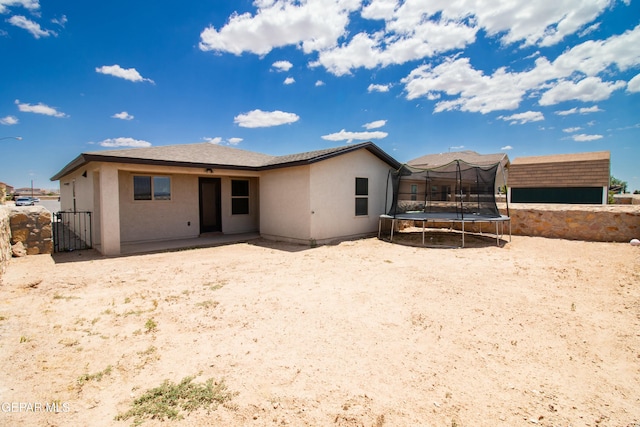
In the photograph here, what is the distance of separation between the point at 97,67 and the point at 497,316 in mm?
16582

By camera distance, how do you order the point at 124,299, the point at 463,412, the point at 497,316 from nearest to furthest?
the point at 463,412
the point at 497,316
the point at 124,299

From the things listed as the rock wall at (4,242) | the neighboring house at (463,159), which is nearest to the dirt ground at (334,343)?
the rock wall at (4,242)

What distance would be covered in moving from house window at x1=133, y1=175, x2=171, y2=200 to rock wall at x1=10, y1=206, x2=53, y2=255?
7.46 ft

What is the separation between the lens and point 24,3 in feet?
29.9

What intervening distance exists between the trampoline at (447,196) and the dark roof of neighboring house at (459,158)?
4.73 metres

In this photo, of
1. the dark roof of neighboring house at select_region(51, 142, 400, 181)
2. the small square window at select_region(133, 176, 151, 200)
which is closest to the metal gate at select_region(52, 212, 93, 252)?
the small square window at select_region(133, 176, 151, 200)

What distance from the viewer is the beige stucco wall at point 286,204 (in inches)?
366

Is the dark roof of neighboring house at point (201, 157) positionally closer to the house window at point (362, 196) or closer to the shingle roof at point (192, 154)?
the shingle roof at point (192, 154)

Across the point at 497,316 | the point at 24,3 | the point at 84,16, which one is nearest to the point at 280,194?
the point at 497,316

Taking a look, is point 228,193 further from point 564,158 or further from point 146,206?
point 564,158

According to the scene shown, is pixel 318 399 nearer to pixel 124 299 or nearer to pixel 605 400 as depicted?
pixel 605 400

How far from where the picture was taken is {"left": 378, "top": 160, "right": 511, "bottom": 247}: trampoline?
9969mm

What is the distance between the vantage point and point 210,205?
452 inches

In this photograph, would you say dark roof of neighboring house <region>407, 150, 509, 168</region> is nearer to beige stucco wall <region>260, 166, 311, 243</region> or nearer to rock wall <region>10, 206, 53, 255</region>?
beige stucco wall <region>260, 166, 311, 243</region>
